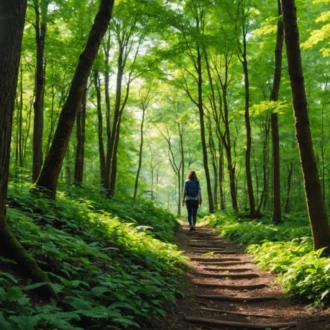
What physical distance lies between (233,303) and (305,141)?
3.07 metres

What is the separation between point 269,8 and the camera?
14.4 meters

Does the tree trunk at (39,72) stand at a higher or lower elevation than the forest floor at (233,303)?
higher

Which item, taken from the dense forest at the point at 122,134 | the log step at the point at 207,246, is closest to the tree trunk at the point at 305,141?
the dense forest at the point at 122,134

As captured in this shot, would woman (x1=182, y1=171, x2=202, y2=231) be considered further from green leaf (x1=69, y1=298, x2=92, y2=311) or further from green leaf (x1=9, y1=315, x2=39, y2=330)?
green leaf (x1=9, y1=315, x2=39, y2=330)

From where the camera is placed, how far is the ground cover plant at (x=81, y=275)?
2.87 m

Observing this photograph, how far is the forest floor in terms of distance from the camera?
441 centimetres

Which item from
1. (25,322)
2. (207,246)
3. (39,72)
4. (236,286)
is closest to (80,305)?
(25,322)

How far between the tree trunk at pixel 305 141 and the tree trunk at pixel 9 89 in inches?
185

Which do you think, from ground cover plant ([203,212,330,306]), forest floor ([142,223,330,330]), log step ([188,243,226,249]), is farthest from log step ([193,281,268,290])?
log step ([188,243,226,249])

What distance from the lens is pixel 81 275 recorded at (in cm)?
415

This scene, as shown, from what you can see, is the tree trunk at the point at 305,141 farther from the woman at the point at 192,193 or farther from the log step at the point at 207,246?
the woman at the point at 192,193

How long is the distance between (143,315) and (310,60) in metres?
19.1

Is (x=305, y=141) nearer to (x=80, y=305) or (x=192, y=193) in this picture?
(x=80, y=305)

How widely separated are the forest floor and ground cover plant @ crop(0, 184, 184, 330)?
30 centimetres
